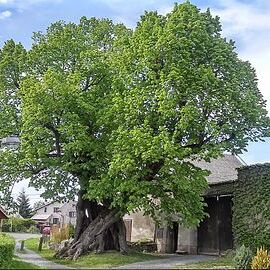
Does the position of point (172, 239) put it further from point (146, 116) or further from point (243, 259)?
point (243, 259)

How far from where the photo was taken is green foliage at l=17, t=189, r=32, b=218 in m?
103

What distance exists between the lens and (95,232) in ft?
92.7

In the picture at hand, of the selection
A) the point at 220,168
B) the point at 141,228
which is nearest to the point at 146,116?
the point at 220,168

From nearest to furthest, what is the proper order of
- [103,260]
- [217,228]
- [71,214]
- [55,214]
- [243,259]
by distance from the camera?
[243,259], [103,260], [217,228], [71,214], [55,214]

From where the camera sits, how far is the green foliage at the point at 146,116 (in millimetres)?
23969

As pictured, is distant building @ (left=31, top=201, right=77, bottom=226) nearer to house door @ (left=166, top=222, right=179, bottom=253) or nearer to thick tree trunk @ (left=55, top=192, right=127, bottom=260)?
house door @ (left=166, top=222, right=179, bottom=253)

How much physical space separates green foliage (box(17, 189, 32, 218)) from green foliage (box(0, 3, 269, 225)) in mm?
75813

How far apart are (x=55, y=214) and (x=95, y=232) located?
7560 cm

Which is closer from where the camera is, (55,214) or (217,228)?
(217,228)

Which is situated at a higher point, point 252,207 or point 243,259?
point 252,207

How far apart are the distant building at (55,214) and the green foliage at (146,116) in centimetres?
6516

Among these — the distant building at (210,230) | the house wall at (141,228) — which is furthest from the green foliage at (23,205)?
the distant building at (210,230)

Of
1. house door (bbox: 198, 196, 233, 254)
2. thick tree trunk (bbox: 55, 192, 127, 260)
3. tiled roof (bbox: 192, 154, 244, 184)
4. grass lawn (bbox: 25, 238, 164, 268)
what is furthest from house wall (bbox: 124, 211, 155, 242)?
grass lawn (bbox: 25, 238, 164, 268)

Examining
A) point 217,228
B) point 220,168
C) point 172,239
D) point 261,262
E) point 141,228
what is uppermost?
point 220,168
